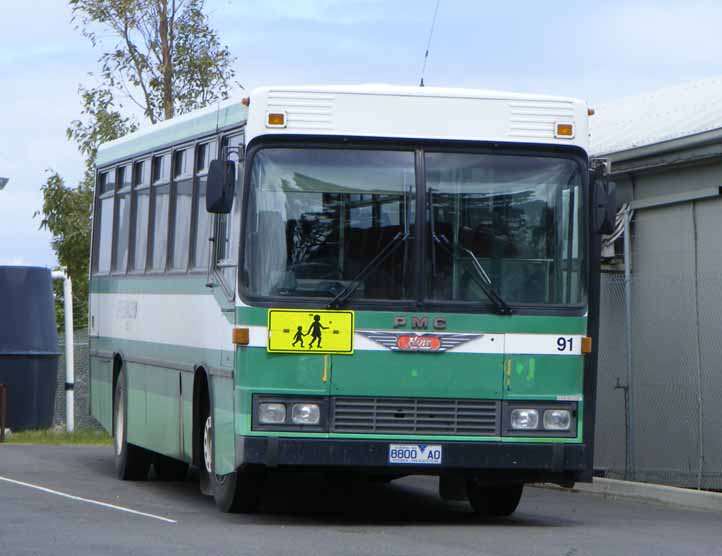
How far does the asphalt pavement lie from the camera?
11641 millimetres

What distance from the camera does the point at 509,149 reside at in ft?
43.7

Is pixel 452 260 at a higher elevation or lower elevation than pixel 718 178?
lower

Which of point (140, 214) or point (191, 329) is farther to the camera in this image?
point (140, 214)

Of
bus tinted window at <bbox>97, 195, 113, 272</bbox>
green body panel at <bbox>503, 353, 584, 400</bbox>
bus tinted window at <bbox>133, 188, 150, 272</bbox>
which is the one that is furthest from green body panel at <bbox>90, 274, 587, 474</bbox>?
bus tinted window at <bbox>97, 195, 113, 272</bbox>

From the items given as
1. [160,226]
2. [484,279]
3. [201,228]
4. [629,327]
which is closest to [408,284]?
[484,279]

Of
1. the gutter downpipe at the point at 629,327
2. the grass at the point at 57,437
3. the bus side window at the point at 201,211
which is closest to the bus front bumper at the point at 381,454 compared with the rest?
the bus side window at the point at 201,211

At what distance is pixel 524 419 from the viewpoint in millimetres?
13133

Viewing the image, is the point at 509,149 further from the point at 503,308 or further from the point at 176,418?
the point at 176,418

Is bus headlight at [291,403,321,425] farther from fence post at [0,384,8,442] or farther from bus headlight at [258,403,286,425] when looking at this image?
fence post at [0,384,8,442]

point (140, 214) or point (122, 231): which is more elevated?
point (140, 214)

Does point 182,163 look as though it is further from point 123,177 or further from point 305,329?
point 305,329

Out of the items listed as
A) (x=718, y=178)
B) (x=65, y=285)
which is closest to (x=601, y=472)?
(x=718, y=178)

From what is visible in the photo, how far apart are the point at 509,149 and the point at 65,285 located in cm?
1640

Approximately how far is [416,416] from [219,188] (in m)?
2.21
